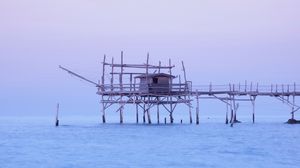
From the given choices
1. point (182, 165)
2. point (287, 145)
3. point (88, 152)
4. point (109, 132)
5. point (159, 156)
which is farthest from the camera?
point (109, 132)

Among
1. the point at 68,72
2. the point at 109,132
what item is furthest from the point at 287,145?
the point at 68,72

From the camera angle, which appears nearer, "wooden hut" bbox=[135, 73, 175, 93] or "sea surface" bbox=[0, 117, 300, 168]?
"sea surface" bbox=[0, 117, 300, 168]

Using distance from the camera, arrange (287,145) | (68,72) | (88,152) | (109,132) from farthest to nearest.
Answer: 1. (68,72)
2. (109,132)
3. (287,145)
4. (88,152)

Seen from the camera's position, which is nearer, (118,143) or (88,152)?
(88,152)

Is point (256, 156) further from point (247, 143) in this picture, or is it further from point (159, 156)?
point (247, 143)

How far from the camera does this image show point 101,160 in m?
34.3

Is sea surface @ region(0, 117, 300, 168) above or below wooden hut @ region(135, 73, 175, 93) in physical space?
below

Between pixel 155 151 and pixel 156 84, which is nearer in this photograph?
pixel 155 151

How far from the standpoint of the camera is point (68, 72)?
200ft

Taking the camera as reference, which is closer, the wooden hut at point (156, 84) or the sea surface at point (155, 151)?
the sea surface at point (155, 151)

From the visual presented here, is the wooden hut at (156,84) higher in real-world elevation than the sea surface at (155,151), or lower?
higher

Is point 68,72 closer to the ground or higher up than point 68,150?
higher up

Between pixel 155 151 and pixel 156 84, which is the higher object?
pixel 156 84

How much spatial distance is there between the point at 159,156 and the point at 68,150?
710 centimetres
